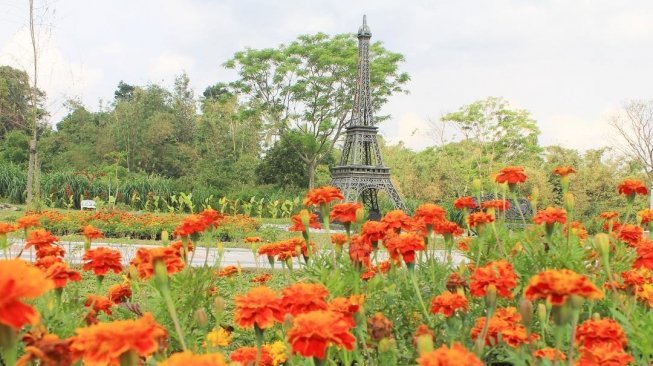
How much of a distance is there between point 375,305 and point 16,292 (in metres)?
1.78

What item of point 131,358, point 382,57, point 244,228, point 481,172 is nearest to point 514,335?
point 131,358

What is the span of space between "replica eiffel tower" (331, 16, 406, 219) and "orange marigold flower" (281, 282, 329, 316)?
14912 mm

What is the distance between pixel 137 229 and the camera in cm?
1048

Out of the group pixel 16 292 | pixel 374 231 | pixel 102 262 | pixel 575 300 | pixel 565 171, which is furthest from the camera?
pixel 565 171

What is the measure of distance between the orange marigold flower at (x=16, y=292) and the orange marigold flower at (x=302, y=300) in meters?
0.58

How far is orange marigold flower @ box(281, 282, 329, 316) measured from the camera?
49.5 inches

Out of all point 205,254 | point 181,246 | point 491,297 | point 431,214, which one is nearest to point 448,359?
point 491,297

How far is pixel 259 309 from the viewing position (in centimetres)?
127

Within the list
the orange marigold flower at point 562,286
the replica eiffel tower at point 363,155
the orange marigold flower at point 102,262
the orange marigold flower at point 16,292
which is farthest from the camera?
the replica eiffel tower at point 363,155

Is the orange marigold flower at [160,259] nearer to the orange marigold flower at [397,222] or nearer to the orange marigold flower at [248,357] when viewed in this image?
the orange marigold flower at [248,357]

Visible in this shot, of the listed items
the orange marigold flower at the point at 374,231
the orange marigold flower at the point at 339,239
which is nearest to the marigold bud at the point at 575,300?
the orange marigold flower at the point at 374,231

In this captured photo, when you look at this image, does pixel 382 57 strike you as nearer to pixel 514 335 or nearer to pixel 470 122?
pixel 470 122

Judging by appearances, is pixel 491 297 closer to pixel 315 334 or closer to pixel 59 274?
pixel 315 334

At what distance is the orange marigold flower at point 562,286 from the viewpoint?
1093 millimetres
